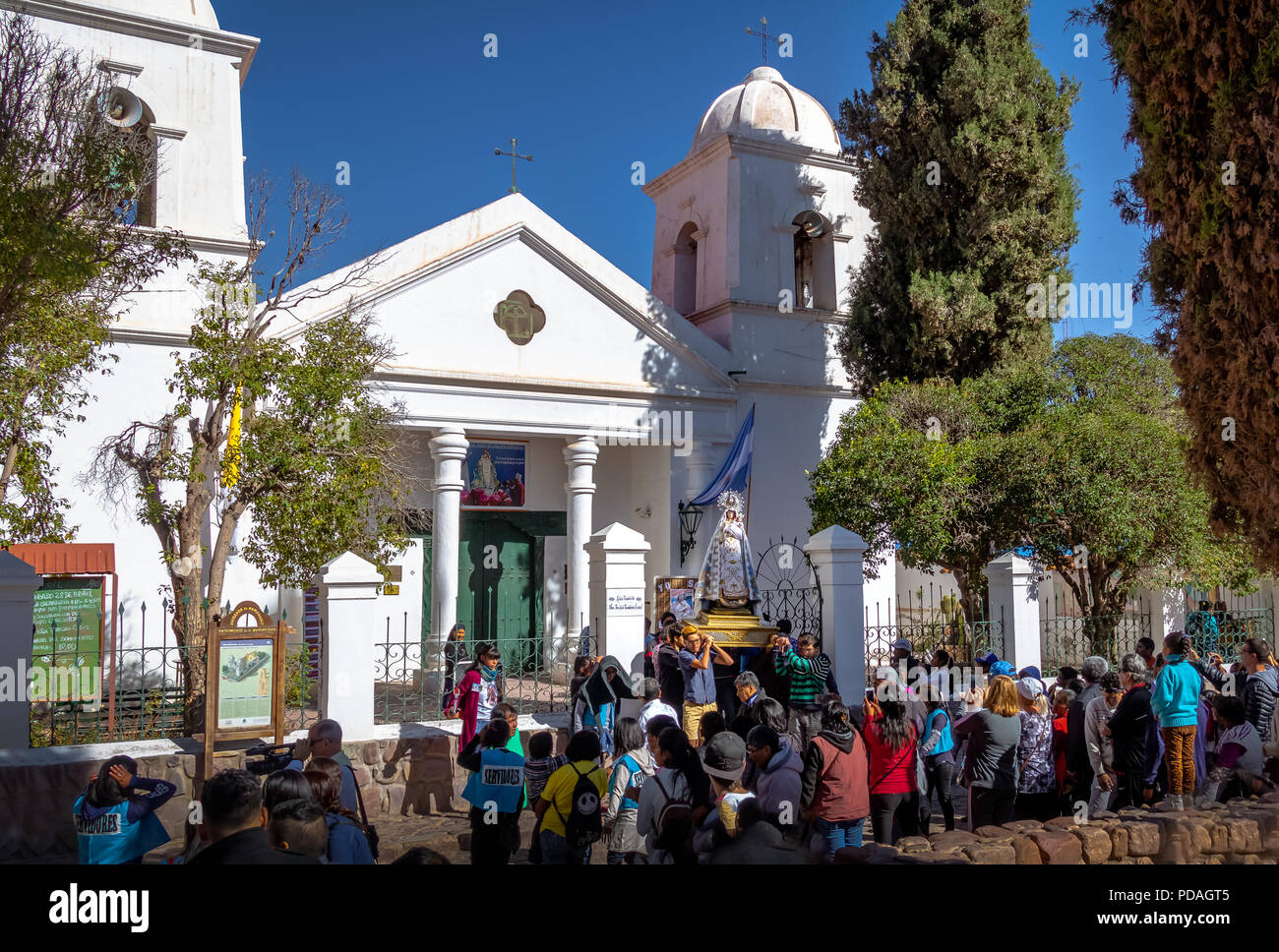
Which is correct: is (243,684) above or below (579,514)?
below

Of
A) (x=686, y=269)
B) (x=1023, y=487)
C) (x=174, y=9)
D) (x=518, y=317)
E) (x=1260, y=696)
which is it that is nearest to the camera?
(x=1260, y=696)

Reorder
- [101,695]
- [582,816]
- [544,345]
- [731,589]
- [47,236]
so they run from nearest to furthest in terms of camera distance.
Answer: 1. [582,816]
2. [47,236]
3. [101,695]
4. [731,589]
5. [544,345]

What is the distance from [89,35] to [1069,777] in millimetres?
15800

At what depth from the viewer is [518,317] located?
1695 centimetres

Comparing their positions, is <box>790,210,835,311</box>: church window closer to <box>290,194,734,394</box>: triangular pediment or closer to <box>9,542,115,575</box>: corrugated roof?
<box>290,194,734,394</box>: triangular pediment

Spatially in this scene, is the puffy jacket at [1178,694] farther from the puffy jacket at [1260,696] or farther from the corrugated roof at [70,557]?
the corrugated roof at [70,557]

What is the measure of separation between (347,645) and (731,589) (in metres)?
4.34

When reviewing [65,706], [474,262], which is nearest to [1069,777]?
[65,706]

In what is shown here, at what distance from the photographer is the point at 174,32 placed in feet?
50.5

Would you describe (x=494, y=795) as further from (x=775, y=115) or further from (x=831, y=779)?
(x=775, y=115)

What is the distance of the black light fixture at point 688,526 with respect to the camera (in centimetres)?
1772

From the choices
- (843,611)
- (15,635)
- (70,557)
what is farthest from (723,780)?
(70,557)

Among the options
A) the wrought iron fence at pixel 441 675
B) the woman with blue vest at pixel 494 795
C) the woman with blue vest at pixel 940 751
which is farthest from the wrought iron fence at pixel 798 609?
the woman with blue vest at pixel 494 795
